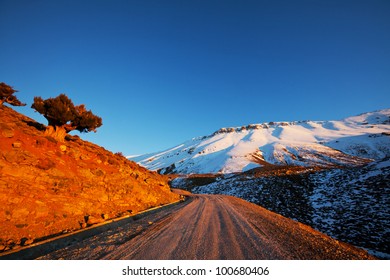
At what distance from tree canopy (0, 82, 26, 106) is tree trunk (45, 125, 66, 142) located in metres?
6.99

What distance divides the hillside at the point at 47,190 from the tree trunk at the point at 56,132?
77 cm

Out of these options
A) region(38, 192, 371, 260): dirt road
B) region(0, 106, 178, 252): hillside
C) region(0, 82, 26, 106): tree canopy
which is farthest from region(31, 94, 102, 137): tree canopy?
region(38, 192, 371, 260): dirt road

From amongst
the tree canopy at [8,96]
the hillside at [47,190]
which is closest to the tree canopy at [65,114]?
the hillside at [47,190]

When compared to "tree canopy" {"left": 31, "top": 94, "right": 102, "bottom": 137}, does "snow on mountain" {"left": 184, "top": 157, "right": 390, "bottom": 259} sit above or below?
below

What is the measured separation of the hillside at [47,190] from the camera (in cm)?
723

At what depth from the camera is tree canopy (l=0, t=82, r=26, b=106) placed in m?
16.3

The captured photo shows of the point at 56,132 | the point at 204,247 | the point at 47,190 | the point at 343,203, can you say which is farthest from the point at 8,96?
the point at 343,203

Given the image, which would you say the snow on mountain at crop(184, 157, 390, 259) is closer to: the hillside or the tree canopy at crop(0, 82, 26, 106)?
the hillside

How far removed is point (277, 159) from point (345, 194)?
101716mm

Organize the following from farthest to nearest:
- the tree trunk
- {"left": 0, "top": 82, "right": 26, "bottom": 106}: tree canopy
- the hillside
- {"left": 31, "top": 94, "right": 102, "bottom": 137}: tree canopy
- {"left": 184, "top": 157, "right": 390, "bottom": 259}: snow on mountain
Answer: {"left": 0, "top": 82, "right": 26, "bottom": 106}: tree canopy < the tree trunk < {"left": 31, "top": 94, "right": 102, "bottom": 137}: tree canopy < {"left": 184, "top": 157, "right": 390, "bottom": 259}: snow on mountain < the hillside

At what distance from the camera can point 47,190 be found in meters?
9.24
